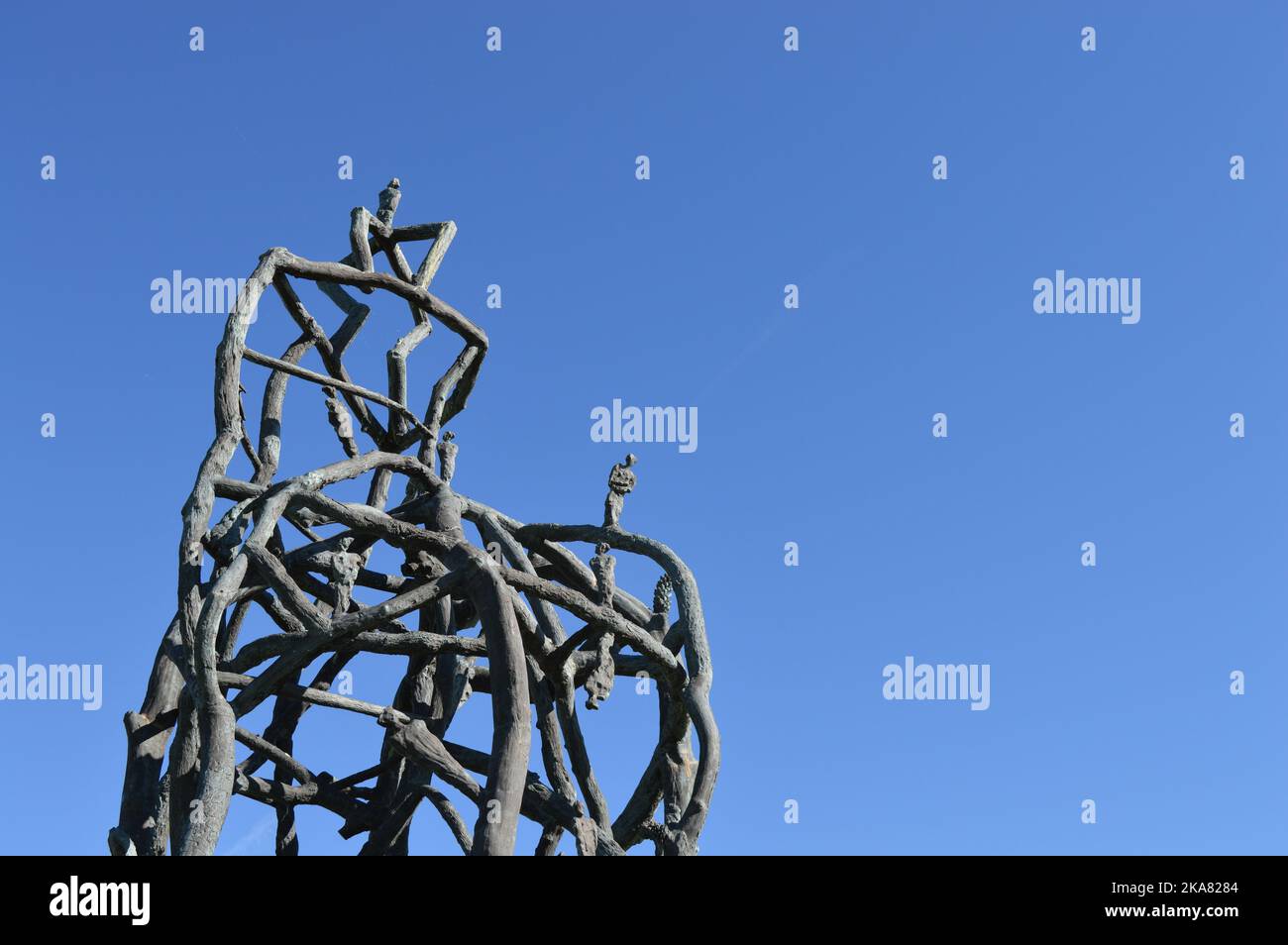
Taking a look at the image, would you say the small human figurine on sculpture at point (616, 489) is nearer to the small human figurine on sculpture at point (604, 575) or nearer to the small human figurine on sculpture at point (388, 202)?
the small human figurine on sculpture at point (604, 575)

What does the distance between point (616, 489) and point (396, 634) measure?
2.23 m

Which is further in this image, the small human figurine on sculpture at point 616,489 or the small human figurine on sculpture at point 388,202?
the small human figurine on sculpture at point 388,202

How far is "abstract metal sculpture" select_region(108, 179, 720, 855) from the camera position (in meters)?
10.6

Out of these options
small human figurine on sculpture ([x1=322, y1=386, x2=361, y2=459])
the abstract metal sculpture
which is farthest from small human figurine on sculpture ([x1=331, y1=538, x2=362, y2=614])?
small human figurine on sculpture ([x1=322, y1=386, x2=361, y2=459])

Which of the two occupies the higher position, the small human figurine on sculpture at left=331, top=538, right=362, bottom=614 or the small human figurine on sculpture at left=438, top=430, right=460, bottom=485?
the small human figurine on sculpture at left=438, top=430, right=460, bottom=485

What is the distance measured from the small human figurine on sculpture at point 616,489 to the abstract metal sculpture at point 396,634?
0.02m

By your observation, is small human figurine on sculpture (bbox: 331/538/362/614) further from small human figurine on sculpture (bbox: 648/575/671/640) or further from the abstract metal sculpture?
small human figurine on sculpture (bbox: 648/575/671/640)

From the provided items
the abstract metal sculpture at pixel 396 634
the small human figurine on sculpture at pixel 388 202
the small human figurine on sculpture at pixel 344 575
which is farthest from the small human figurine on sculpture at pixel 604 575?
the small human figurine on sculpture at pixel 388 202

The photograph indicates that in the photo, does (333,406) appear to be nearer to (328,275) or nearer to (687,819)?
(328,275)

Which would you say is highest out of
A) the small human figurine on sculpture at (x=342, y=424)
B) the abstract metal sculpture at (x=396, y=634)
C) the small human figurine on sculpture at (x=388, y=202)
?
the small human figurine on sculpture at (x=388, y=202)

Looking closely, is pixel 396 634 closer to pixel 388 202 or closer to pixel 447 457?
pixel 447 457

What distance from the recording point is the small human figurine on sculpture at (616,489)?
1276 centimetres

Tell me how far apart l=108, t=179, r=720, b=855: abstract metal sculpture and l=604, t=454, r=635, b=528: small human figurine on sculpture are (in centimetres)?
2
